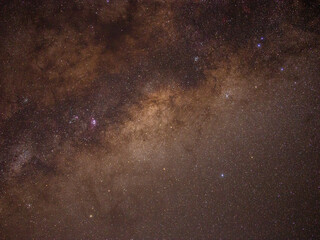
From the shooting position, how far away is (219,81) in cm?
344

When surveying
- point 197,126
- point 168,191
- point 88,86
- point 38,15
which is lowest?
point 168,191

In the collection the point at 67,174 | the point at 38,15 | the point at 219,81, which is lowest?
the point at 67,174

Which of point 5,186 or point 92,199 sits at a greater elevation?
point 5,186

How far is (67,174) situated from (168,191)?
202 centimetres

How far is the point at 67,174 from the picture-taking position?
11.7 feet

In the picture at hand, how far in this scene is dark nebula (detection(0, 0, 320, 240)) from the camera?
3.38m

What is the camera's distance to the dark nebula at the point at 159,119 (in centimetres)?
338

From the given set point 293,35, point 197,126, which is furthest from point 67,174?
point 293,35

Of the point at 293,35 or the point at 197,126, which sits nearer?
the point at 293,35

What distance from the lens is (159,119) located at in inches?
139

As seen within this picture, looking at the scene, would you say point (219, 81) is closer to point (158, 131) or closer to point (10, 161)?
point (158, 131)

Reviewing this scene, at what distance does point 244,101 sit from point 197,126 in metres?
1.02

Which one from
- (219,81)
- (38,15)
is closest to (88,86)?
(38,15)

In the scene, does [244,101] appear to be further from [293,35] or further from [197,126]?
[293,35]
